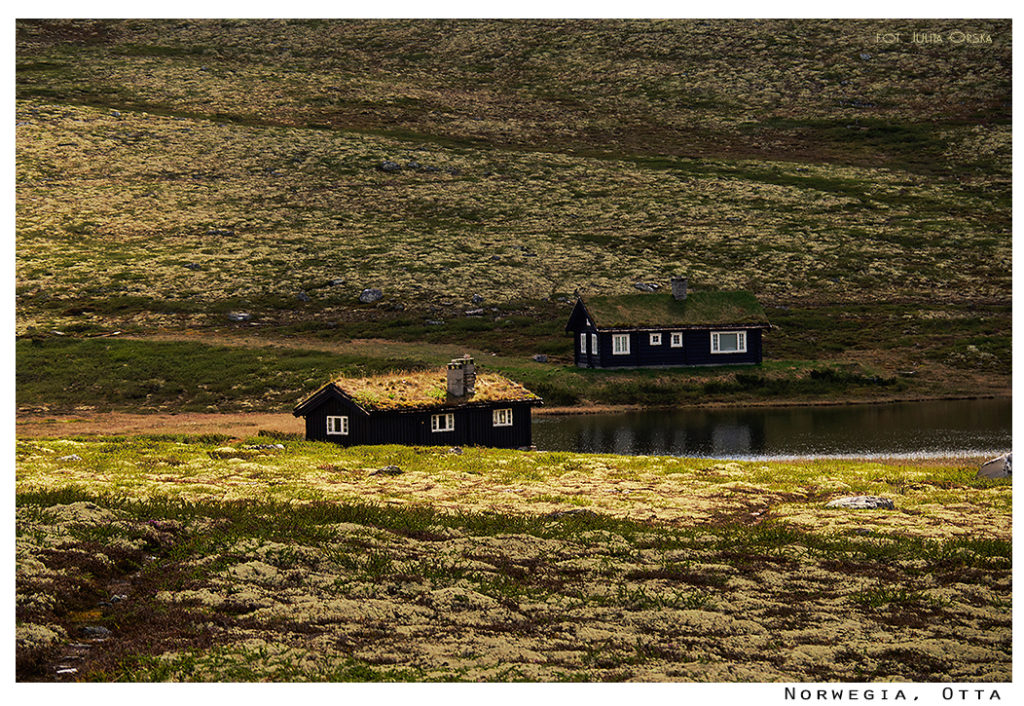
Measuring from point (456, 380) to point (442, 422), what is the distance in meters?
2.14

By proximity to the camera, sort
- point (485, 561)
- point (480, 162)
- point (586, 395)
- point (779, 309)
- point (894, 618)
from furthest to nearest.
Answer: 1. point (480, 162)
2. point (779, 309)
3. point (586, 395)
4. point (485, 561)
5. point (894, 618)

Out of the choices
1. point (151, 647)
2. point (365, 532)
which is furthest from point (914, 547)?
point (151, 647)

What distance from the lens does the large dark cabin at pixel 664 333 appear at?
87625mm

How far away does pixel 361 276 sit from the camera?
114 m

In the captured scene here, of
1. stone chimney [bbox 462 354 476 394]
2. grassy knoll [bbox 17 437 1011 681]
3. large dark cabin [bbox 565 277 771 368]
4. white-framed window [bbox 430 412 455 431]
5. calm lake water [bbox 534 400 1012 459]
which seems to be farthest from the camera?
large dark cabin [bbox 565 277 771 368]

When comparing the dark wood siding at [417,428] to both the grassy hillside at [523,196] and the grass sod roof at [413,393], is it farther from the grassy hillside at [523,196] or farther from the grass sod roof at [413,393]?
the grassy hillside at [523,196]

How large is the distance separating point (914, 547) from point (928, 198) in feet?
417

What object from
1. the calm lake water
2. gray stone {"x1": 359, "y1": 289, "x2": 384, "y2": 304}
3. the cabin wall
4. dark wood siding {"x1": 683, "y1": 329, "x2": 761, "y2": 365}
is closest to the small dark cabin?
the calm lake water

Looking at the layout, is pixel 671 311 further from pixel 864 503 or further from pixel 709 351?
pixel 864 503

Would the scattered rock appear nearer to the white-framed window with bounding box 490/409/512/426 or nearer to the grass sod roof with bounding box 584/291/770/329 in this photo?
the white-framed window with bounding box 490/409/512/426

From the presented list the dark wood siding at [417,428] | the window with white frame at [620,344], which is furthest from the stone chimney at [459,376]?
the window with white frame at [620,344]

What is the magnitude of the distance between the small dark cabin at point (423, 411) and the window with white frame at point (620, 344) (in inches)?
1227

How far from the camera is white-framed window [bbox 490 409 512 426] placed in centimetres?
5588

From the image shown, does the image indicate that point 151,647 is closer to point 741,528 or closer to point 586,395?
point 741,528
